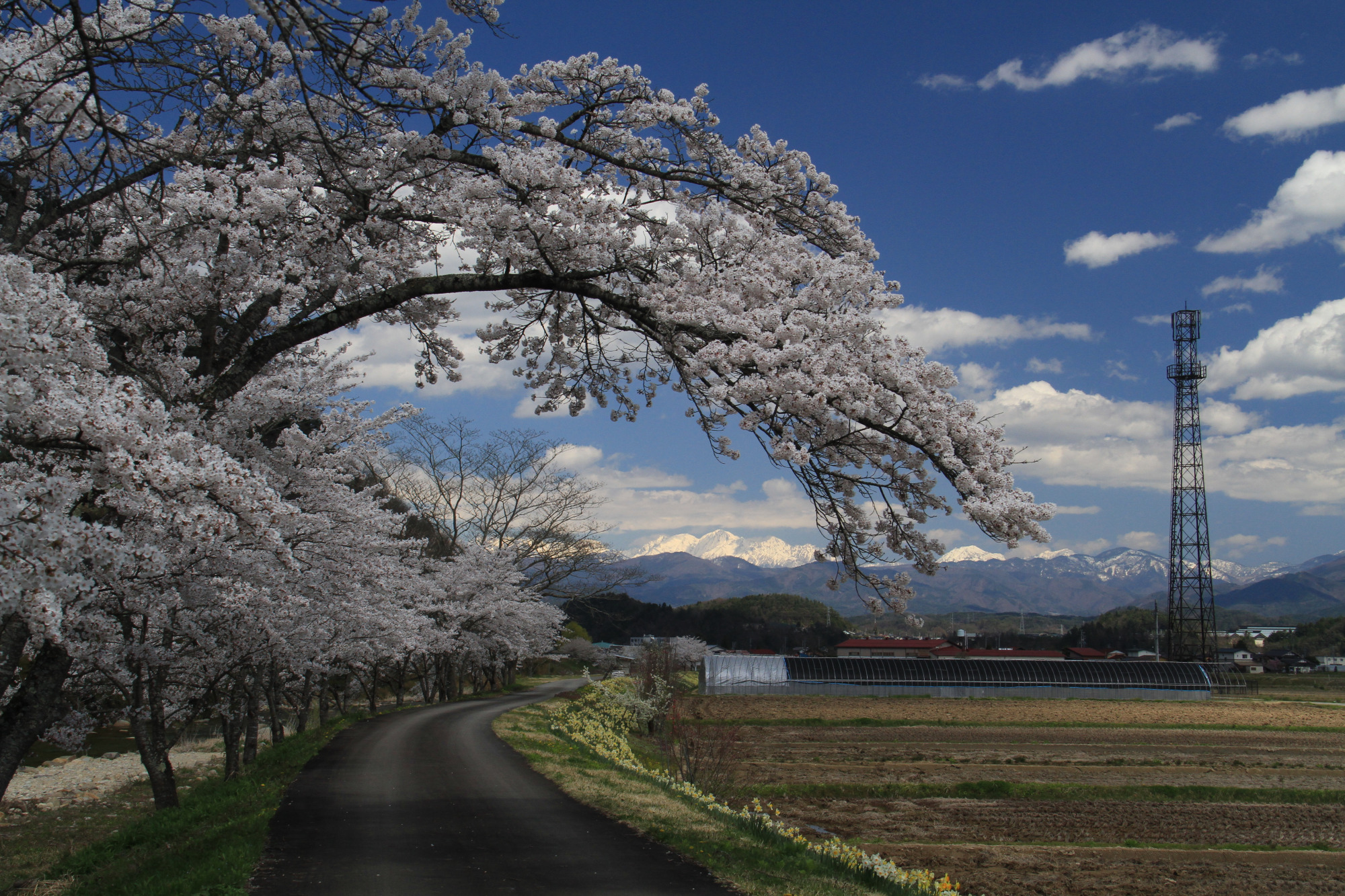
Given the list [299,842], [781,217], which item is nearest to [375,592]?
[299,842]

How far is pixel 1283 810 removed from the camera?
17.8 m

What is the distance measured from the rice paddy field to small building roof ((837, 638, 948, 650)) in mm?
69532

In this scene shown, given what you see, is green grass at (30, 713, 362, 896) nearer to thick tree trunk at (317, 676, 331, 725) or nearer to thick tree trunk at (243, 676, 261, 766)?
thick tree trunk at (243, 676, 261, 766)

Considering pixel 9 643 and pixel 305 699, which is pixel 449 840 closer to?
pixel 9 643

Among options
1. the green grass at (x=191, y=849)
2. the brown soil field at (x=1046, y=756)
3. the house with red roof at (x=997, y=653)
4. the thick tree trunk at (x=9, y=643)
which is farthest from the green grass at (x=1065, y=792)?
the house with red roof at (x=997, y=653)

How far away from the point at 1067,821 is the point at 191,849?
15271 millimetres

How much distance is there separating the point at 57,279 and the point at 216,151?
260cm

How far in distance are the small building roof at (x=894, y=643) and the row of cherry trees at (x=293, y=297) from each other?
338 ft

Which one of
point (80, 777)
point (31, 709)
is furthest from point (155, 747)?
point (80, 777)

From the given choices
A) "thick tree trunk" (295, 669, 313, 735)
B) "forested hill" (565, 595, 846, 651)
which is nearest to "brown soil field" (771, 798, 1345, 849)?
"thick tree trunk" (295, 669, 313, 735)

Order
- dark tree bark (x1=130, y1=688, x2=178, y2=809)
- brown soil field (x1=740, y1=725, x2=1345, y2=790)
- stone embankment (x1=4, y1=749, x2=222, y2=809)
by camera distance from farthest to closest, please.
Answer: brown soil field (x1=740, y1=725, x2=1345, y2=790) < stone embankment (x1=4, y1=749, x2=222, y2=809) < dark tree bark (x1=130, y1=688, x2=178, y2=809)

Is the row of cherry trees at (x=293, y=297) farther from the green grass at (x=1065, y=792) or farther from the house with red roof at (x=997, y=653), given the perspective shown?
the house with red roof at (x=997, y=653)

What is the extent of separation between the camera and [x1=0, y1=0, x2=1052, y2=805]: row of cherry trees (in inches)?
168

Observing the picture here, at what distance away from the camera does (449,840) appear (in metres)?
8.05
